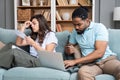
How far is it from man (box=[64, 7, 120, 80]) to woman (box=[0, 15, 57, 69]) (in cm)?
29

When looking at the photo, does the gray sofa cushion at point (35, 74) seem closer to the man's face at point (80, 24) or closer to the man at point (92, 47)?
Result: the man at point (92, 47)

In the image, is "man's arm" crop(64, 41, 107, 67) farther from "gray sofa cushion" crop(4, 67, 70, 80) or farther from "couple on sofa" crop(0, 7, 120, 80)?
"gray sofa cushion" crop(4, 67, 70, 80)

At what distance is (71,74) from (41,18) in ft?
2.78

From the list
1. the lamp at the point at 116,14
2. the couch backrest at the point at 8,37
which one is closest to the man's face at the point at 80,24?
the couch backrest at the point at 8,37

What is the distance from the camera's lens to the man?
2.47 metres

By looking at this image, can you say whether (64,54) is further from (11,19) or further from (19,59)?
(11,19)

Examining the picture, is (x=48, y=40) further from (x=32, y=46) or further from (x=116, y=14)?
(x=116, y=14)

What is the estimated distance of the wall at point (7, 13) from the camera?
5.17 metres

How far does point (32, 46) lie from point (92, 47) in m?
0.67

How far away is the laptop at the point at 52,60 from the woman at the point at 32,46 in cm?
12

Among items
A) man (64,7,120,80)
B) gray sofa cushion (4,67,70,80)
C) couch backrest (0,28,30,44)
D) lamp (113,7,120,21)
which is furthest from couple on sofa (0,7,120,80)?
lamp (113,7,120,21)

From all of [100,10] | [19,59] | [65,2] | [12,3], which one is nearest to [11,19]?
[12,3]

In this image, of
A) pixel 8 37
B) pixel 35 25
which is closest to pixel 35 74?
pixel 35 25

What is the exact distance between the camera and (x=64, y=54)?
9.72 ft
